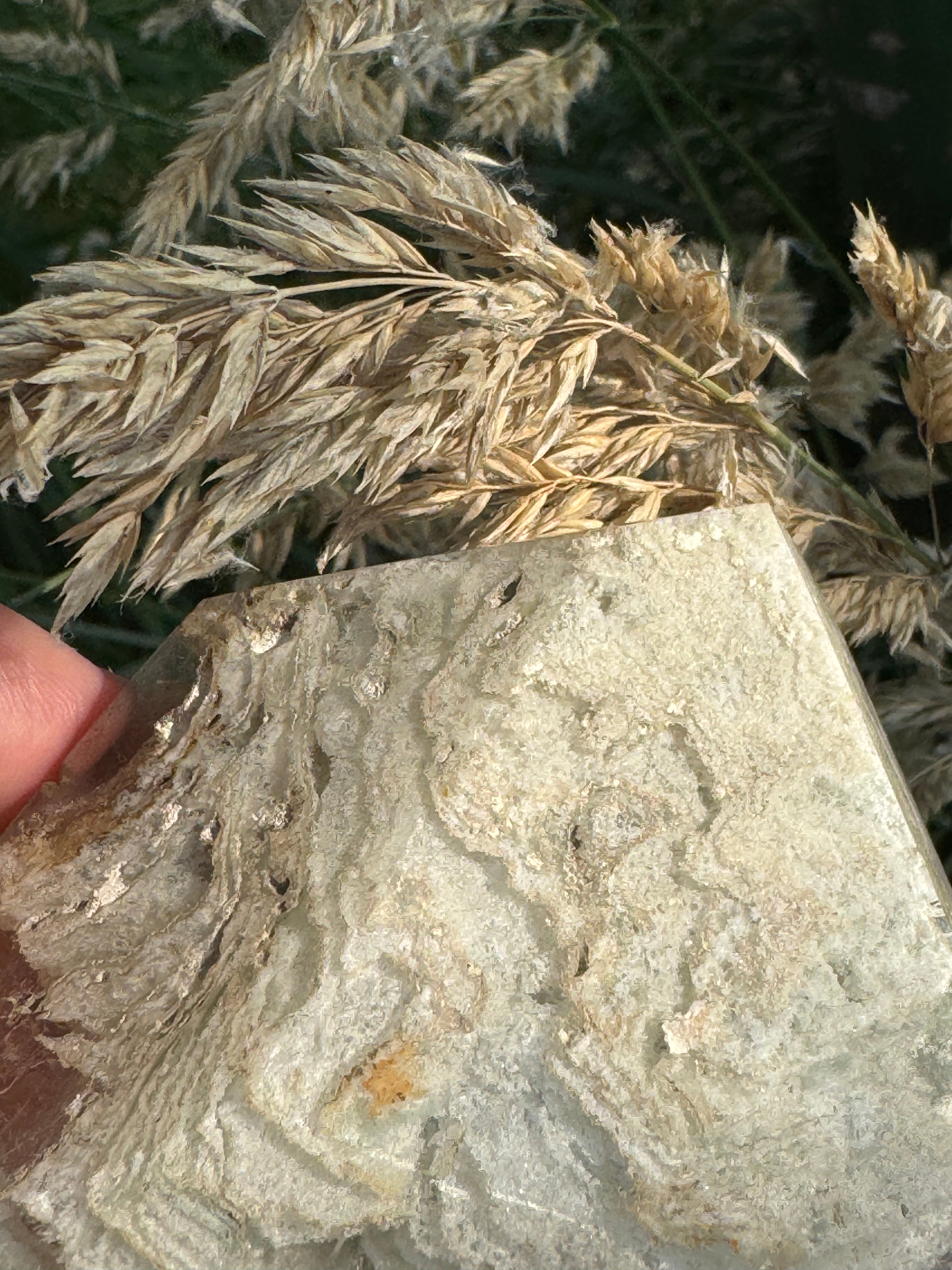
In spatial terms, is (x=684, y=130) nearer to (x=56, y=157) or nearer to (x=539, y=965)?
(x=56, y=157)

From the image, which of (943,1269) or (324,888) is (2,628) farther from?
(943,1269)

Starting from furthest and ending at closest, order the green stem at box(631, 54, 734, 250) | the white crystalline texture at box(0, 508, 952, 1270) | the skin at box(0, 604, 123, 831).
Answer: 1. the green stem at box(631, 54, 734, 250)
2. the skin at box(0, 604, 123, 831)
3. the white crystalline texture at box(0, 508, 952, 1270)

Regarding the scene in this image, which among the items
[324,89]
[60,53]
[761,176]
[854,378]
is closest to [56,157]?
[60,53]

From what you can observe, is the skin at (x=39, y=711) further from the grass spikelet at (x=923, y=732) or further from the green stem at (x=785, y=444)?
the grass spikelet at (x=923, y=732)

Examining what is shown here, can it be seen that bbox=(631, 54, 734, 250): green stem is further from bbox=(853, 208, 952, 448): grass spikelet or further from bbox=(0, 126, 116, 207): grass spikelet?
bbox=(0, 126, 116, 207): grass spikelet

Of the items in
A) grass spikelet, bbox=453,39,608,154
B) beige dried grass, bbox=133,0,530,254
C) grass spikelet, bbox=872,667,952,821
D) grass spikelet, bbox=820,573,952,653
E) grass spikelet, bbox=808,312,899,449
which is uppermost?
beige dried grass, bbox=133,0,530,254

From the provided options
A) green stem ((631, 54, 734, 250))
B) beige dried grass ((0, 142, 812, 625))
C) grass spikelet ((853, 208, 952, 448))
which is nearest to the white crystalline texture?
beige dried grass ((0, 142, 812, 625))

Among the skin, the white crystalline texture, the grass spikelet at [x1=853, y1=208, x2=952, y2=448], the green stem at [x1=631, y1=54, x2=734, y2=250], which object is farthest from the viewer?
the green stem at [x1=631, y1=54, x2=734, y2=250]
